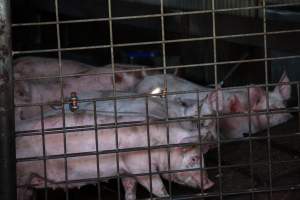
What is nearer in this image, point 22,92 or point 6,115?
point 6,115

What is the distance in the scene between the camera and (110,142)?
4273mm

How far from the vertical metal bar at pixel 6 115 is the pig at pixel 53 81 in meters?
1.78

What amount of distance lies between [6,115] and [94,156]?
905 millimetres

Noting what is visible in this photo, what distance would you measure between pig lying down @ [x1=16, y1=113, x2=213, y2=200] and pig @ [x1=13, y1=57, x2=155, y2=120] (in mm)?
1101

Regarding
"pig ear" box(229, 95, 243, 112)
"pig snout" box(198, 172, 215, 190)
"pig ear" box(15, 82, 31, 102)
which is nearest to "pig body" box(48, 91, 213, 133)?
"pig snout" box(198, 172, 215, 190)

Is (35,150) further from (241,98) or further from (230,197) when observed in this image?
(241,98)

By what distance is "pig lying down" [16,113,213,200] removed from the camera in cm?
427

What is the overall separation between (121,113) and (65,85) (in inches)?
73.1

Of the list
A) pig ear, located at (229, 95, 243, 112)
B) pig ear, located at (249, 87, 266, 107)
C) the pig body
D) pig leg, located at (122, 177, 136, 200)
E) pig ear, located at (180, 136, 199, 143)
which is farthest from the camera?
pig ear, located at (249, 87, 266, 107)

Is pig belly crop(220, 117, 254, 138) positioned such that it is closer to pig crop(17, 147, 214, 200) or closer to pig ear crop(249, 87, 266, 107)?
pig ear crop(249, 87, 266, 107)

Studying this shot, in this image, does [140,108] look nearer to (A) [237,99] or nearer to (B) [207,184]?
(B) [207,184]

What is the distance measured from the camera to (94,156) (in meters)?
4.33

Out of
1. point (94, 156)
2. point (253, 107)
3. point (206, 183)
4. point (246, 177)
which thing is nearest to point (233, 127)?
point (253, 107)

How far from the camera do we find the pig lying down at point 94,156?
427cm
